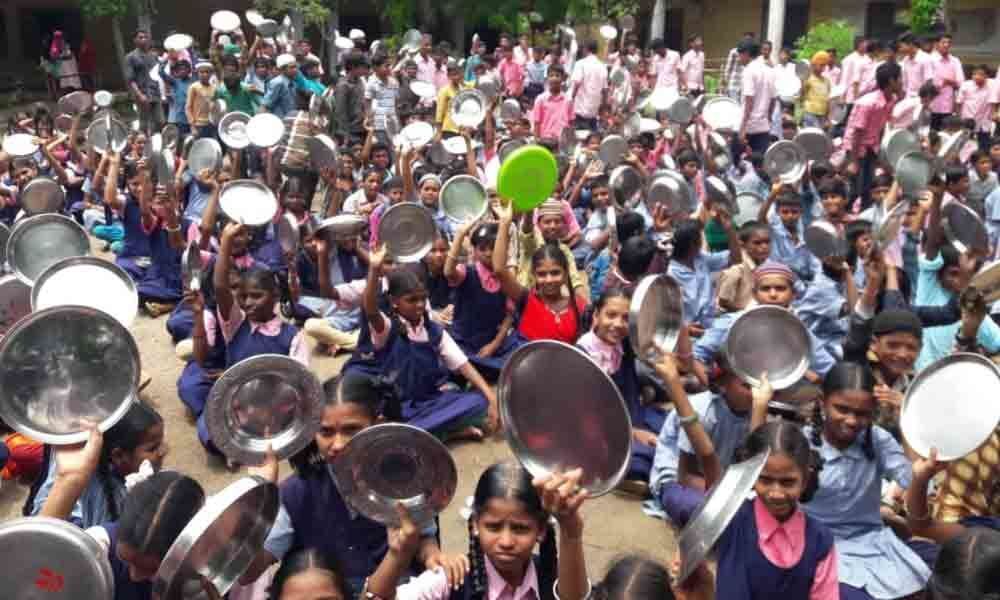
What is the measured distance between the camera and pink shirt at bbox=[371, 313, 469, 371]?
16.2 feet

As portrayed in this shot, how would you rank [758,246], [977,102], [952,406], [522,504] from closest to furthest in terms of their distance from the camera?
[522,504], [952,406], [758,246], [977,102]

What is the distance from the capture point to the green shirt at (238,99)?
10406mm

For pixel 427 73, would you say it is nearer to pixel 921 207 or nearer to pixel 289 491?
Answer: pixel 921 207

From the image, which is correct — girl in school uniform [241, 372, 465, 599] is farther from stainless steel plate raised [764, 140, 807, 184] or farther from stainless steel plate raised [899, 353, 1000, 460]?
stainless steel plate raised [764, 140, 807, 184]

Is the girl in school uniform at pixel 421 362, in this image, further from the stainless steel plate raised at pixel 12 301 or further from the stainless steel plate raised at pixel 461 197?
the stainless steel plate raised at pixel 461 197

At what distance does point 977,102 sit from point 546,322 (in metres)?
8.17

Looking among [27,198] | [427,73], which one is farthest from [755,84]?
[27,198]

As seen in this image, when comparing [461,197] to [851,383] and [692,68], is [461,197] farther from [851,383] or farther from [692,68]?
[692,68]

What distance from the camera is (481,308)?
5.90 metres

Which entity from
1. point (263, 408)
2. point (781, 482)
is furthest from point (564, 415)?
point (263, 408)

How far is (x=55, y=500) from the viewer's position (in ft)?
8.77

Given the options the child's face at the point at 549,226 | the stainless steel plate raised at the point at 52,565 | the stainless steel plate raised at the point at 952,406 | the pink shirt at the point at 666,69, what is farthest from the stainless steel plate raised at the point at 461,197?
the pink shirt at the point at 666,69

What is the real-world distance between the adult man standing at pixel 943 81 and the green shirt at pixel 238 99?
26.4ft

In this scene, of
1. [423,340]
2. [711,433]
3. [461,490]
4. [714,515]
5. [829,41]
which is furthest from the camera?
[829,41]
